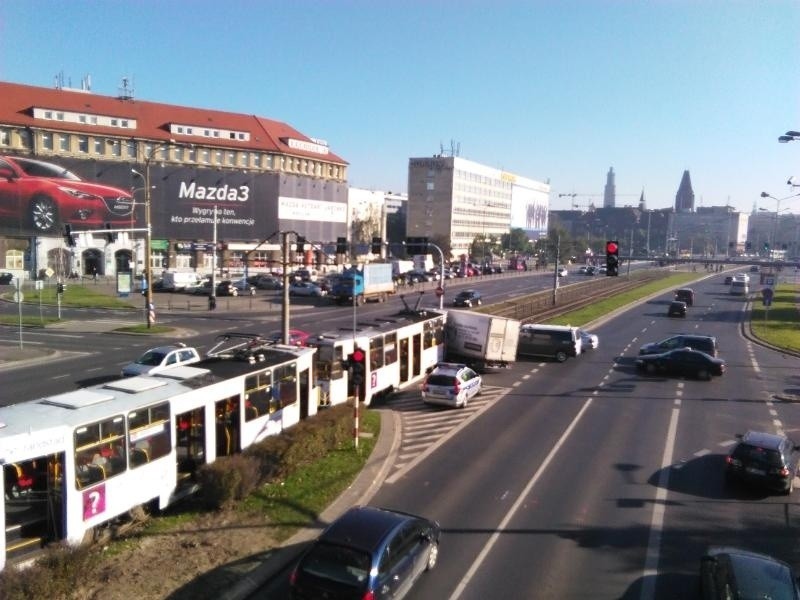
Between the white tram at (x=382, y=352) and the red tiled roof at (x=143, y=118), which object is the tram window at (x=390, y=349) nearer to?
the white tram at (x=382, y=352)

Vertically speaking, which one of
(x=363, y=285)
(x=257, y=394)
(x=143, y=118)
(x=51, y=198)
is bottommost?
(x=363, y=285)

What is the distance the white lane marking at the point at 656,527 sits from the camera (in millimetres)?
11453

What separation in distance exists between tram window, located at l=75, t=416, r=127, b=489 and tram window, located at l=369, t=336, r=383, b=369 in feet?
41.2

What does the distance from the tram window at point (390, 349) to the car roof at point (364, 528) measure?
46.2 ft

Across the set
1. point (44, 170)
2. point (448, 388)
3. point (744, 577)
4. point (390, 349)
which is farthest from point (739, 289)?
point (744, 577)

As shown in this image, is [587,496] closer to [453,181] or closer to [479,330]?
[479,330]

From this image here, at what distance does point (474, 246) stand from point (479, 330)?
10838cm

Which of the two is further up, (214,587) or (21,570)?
(21,570)

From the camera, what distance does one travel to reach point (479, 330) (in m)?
31.1

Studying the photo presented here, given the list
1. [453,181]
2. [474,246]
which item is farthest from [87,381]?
[453,181]

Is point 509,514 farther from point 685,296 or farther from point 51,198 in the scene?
point 51,198

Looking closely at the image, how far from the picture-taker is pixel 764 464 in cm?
1614

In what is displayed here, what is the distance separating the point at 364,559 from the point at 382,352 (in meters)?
15.4

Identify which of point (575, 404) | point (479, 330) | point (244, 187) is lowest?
point (575, 404)
